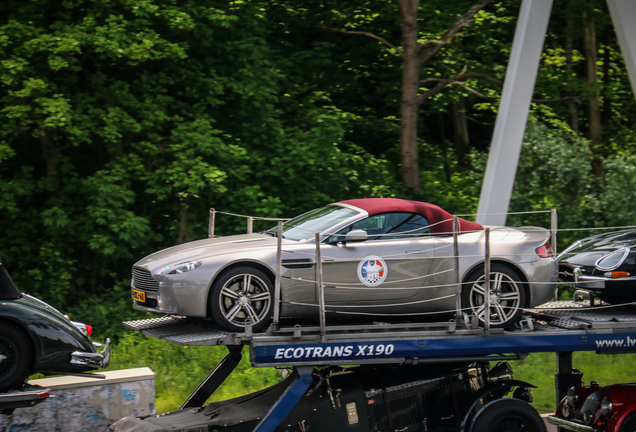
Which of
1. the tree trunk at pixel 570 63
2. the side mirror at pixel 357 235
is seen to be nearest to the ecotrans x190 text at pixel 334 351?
the side mirror at pixel 357 235

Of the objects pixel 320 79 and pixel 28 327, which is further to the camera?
pixel 320 79

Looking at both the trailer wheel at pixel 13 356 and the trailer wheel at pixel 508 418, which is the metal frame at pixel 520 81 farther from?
the trailer wheel at pixel 13 356

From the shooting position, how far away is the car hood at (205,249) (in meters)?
5.65

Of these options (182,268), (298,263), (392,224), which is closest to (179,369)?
(182,268)

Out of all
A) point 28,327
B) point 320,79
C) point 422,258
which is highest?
point 320,79

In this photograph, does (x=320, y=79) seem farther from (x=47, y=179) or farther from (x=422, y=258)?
(x=422, y=258)

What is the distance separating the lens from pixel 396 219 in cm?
618

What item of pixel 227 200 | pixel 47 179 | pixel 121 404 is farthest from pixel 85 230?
pixel 121 404

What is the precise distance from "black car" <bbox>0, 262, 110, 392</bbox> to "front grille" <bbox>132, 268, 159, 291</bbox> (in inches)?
26.4

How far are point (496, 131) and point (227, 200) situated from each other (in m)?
5.21

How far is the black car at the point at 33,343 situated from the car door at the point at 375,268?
2.20 m

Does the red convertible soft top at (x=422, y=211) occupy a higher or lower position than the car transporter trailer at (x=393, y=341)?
higher

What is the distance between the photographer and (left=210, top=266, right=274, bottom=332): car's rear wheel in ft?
18.2

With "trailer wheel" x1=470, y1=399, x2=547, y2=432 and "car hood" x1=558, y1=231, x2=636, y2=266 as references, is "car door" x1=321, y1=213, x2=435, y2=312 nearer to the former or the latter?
"trailer wheel" x1=470, y1=399, x2=547, y2=432
